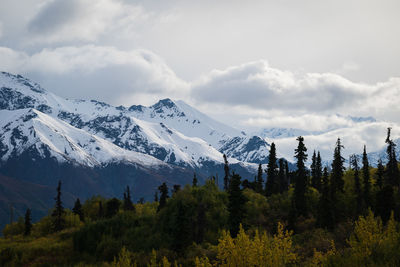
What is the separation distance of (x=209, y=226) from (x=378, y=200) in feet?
76.1

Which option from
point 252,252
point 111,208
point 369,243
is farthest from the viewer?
point 111,208

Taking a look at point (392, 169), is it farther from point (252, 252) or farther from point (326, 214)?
point (252, 252)

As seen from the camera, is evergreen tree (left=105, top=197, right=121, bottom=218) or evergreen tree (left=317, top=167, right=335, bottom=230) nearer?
evergreen tree (left=317, top=167, right=335, bottom=230)

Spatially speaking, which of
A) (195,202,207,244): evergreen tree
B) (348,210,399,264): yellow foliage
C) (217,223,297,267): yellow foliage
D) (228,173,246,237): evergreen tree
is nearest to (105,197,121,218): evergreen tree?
(195,202,207,244): evergreen tree

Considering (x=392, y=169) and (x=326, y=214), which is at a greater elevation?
(x=392, y=169)

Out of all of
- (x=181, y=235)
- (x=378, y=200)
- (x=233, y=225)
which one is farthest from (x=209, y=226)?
(x=378, y=200)

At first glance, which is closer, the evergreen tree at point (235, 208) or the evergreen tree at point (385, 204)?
→ the evergreen tree at point (385, 204)

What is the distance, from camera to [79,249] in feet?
185

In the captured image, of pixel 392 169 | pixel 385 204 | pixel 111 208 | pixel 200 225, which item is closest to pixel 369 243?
pixel 200 225

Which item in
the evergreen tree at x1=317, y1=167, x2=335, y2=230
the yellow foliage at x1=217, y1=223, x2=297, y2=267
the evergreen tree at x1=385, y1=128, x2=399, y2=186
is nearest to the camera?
the yellow foliage at x1=217, y1=223, x2=297, y2=267

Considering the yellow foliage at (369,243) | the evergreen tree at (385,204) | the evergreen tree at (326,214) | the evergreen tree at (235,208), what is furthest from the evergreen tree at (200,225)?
the yellow foliage at (369,243)

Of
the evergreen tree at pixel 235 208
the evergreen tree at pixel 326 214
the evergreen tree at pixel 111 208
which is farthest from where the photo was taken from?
the evergreen tree at pixel 111 208

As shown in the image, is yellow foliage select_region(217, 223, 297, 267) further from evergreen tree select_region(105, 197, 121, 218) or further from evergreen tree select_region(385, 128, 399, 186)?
evergreen tree select_region(105, 197, 121, 218)

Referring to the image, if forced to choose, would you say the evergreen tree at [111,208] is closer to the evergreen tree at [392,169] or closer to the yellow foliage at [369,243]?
the evergreen tree at [392,169]
